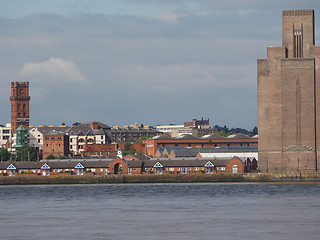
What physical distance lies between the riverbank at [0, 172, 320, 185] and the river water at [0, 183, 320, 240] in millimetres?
63606

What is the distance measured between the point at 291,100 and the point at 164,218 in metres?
95.1

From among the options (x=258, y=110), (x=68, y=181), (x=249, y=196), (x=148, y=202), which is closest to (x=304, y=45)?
(x=258, y=110)

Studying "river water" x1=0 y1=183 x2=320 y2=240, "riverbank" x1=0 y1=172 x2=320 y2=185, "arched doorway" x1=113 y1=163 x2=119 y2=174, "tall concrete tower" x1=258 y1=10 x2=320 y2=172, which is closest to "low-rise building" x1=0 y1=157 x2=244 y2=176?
"arched doorway" x1=113 y1=163 x2=119 y2=174

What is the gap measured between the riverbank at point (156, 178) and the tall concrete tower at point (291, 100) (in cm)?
281

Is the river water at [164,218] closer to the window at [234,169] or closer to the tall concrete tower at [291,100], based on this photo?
the tall concrete tower at [291,100]

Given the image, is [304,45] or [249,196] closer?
[249,196]

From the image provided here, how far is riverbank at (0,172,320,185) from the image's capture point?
162 meters

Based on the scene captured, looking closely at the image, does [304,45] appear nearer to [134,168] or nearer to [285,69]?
[285,69]

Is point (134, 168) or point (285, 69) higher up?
point (285, 69)

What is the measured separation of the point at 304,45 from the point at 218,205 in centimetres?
8624

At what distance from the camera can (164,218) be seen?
6956 centimetres

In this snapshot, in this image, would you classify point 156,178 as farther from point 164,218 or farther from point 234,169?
point 164,218

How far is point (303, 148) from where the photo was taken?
161750mm

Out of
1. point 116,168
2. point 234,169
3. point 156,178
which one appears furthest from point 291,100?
point 116,168
